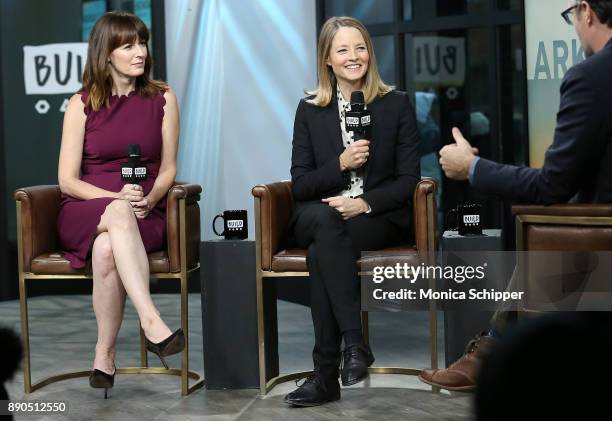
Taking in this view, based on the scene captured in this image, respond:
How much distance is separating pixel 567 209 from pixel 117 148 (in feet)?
6.69

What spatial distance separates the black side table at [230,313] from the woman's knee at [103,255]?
0.38 metres

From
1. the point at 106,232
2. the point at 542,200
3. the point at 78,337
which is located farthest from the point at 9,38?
the point at 542,200

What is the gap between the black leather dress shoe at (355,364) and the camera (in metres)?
3.49

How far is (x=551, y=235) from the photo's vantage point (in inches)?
108

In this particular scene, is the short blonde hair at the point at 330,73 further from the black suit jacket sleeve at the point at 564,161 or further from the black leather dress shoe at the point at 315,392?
the black suit jacket sleeve at the point at 564,161

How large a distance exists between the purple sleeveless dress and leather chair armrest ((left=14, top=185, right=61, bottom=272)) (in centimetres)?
6

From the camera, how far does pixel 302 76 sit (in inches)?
227

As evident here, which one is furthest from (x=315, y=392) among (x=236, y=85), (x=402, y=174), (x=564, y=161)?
(x=236, y=85)

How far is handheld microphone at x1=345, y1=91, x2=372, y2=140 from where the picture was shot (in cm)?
373

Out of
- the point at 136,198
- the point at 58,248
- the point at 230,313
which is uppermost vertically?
the point at 136,198

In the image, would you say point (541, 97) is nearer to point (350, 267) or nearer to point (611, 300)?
A: point (350, 267)

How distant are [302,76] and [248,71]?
37cm

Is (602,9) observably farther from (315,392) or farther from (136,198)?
(136,198)

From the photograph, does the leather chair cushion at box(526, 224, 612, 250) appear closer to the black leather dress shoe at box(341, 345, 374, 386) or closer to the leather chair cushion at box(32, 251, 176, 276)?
the black leather dress shoe at box(341, 345, 374, 386)
